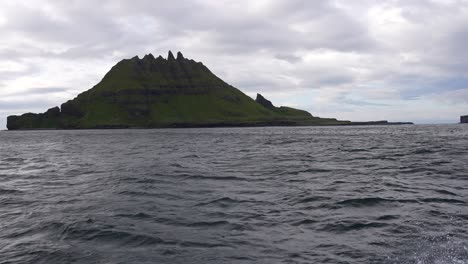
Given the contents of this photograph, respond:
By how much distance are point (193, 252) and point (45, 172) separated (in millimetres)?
26590

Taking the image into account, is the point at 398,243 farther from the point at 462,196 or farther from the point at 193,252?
the point at 462,196

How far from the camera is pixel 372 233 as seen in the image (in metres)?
13.7

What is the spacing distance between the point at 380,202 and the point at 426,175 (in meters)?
10.3

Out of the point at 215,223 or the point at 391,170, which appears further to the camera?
the point at 391,170

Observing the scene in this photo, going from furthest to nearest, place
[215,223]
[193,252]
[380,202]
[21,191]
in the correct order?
[21,191] < [380,202] < [215,223] < [193,252]

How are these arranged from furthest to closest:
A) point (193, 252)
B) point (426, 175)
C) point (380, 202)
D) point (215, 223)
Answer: point (426, 175), point (380, 202), point (215, 223), point (193, 252)

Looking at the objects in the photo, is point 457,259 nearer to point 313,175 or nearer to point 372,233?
point 372,233

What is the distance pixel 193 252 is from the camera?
1230 centimetres

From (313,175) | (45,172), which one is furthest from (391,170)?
(45,172)

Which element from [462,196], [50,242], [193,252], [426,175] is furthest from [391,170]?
[50,242]

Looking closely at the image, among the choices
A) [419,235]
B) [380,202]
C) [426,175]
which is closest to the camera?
[419,235]

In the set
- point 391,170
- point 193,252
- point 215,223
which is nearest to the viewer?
point 193,252

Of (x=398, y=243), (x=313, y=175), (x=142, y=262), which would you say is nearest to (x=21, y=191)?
(x=142, y=262)

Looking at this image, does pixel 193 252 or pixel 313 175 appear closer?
pixel 193 252
